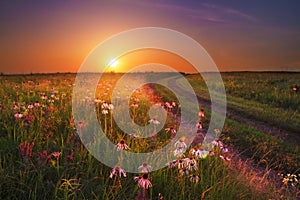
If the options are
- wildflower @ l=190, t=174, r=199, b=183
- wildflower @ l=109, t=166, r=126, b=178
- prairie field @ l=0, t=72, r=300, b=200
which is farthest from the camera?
wildflower @ l=190, t=174, r=199, b=183

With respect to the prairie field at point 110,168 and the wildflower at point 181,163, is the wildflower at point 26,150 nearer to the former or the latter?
the prairie field at point 110,168

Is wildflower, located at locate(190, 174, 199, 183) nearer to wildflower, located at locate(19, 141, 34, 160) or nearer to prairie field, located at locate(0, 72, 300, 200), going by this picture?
prairie field, located at locate(0, 72, 300, 200)

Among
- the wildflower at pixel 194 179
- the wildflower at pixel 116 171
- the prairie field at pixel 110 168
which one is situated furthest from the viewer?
the wildflower at pixel 194 179

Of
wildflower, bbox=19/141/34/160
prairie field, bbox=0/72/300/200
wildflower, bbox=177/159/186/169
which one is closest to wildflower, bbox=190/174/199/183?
prairie field, bbox=0/72/300/200

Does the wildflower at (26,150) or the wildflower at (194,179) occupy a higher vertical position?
the wildflower at (26,150)

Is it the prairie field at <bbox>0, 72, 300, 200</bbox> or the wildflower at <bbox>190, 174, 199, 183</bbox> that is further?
the wildflower at <bbox>190, 174, 199, 183</bbox>

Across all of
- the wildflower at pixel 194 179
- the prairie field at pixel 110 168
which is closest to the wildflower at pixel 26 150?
the prairie field at pixel 110 168

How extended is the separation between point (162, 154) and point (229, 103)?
1071 cm

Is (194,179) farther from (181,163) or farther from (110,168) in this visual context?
(110,168)

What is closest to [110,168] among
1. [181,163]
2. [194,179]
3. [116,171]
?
[116,171]

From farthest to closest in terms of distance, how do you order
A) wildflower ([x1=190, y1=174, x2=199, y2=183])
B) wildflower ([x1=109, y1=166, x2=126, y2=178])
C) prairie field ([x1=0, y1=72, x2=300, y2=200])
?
wildflower ([x1=190, y1=174, x2=199, y2=183])
prairie field ([x1=0, y1=72, x2=300, y2=200])
wildflower ([x1=109, y1=166, x2=126, y2=178])

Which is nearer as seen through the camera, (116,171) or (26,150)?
(116,171)

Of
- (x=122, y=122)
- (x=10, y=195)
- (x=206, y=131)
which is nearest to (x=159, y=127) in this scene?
(x=122, y=122)

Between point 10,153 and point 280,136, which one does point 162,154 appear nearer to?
point 10,153
